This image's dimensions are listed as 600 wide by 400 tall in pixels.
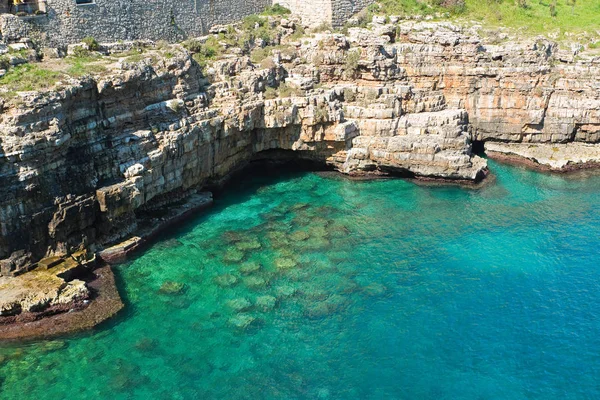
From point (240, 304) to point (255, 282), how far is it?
1815 mm

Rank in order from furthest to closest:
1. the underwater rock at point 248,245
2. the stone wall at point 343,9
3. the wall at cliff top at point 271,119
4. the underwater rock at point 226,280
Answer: the stone wall at point 343,9, the underwater rock at point 248,245, the underwater rock at point 226,280, the wall at cliff top at point 271,119

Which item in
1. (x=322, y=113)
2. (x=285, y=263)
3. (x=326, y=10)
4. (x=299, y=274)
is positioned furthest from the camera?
(x=326, y=10)

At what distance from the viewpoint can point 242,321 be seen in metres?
25.7

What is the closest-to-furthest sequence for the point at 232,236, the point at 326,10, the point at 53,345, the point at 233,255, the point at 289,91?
the point at 53,345 < the point at 233,255 < the point at 232,236 < the point at 289,91 < the point at 326,10

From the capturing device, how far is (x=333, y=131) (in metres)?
38.0

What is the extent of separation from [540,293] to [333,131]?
1638cm

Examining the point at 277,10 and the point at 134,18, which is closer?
the point at 134,18

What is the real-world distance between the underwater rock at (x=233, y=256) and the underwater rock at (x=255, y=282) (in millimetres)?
1881

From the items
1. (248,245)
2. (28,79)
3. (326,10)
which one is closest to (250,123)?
(248,245)

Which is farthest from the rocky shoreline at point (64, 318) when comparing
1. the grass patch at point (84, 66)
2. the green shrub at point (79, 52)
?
the green shrub at point (79, 52)

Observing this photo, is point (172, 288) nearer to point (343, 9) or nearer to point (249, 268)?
point (249, 268)

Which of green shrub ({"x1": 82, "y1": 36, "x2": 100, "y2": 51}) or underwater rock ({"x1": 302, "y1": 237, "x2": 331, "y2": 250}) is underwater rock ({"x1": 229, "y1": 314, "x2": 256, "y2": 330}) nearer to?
underwater rock ({"x1": 302, "y1": 237, "x2": 331, "y2": 250})

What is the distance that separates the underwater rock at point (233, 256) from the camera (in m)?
30.2

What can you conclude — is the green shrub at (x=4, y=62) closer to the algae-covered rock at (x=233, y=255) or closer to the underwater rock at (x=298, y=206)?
the algae-covered rock at (x=233, y=255)
